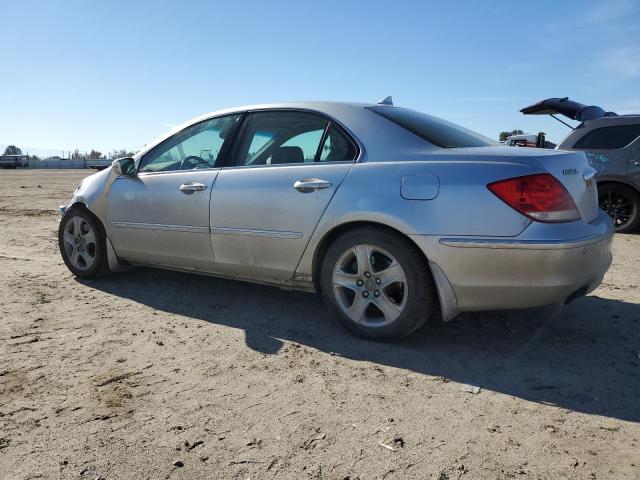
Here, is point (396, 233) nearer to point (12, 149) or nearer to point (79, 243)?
point (79, 243)

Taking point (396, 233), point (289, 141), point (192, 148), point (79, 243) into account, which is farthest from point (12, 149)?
point (396, 233)

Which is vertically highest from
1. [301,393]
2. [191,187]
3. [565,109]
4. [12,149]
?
[12,149]

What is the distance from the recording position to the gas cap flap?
116 inches

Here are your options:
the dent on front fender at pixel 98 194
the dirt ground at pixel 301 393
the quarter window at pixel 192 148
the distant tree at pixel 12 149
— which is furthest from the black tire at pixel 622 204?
the distant tree at pixel 12 149

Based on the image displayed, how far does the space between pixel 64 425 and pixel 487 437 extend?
1837 mm

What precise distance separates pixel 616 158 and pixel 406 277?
6121mm

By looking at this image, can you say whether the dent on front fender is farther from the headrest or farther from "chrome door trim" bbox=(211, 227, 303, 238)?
the headrest

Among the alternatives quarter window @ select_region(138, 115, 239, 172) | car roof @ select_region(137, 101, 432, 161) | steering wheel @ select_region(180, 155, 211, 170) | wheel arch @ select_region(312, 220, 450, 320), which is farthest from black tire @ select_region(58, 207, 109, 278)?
wheel arch @ select_region(312, 220, 450, 320)

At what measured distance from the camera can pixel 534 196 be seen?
276 cm

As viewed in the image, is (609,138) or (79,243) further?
(609,138)

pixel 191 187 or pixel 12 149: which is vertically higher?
pixel 12 149

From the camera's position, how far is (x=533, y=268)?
9.07 feet

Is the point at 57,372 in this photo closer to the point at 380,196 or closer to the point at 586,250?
the point at 380,196

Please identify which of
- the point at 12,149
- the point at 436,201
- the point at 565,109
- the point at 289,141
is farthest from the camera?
the point at 12,149
